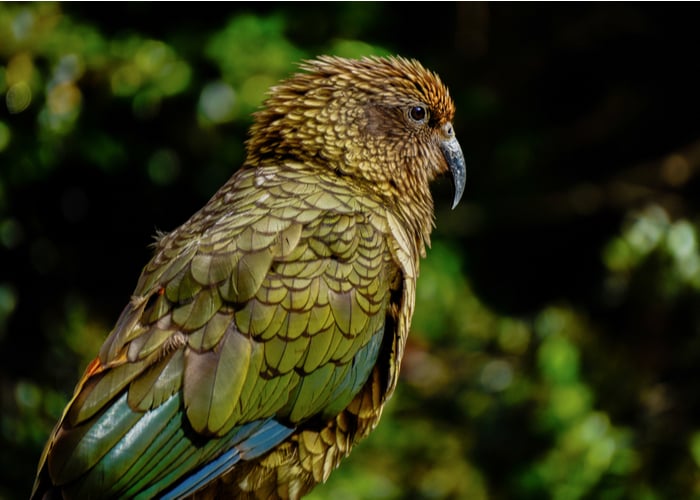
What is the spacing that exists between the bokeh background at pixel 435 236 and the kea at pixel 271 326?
6.03 ft

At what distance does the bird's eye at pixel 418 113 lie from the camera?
275 centimetres

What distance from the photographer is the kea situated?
2.18m

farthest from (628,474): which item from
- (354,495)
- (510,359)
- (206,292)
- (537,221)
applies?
(206,292)

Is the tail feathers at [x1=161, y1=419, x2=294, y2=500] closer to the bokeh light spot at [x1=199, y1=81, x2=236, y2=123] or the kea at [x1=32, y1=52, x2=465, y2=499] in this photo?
the kea at [x1=32, y1=52, x2=465, y2=499]

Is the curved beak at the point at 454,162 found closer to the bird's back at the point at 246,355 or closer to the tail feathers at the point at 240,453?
the bird's back at the point at 246,355

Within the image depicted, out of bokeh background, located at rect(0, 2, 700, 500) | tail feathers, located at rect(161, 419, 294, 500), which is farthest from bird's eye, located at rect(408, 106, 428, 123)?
bokeh background, located at rect(0, 2, 700, 500)

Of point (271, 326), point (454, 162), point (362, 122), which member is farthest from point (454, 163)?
point (271, 326)

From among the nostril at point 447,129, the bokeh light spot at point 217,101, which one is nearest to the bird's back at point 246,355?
the nostril at point 447,129

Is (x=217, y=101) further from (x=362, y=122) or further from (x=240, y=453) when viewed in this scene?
(x=240, y=453)

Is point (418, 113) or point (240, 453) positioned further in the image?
A: point (418, 113)

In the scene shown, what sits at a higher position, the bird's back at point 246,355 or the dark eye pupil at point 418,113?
the dark eye pupil at point 418,113

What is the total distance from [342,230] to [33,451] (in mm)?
2131

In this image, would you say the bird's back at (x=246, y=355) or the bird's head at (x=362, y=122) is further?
the bird's head at (x=362, y=122)

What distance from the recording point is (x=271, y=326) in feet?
7.54
